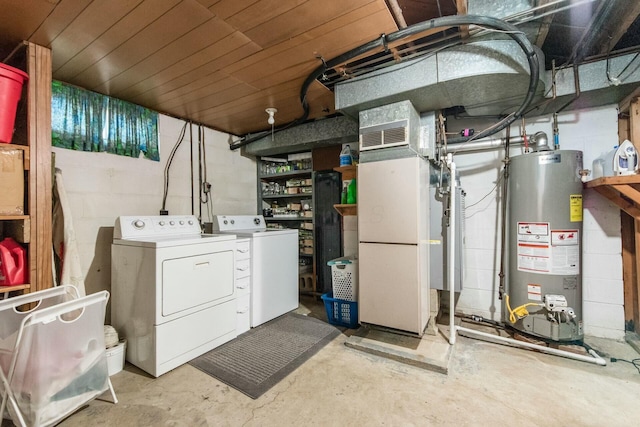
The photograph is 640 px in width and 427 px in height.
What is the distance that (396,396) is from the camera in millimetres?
1741

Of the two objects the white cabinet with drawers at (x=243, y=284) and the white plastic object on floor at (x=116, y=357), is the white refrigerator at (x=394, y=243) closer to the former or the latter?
the white cabinet with drawers at (x=243, y=284)

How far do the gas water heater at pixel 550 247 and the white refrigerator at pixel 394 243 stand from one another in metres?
0.82

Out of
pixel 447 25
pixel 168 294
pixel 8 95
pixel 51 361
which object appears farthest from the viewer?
pixel 168 294

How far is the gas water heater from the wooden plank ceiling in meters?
0.89

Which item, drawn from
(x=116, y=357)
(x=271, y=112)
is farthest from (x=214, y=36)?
(x=116, y=357)

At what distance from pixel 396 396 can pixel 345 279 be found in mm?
1144

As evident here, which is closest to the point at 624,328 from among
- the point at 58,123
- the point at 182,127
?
the point at 182,127

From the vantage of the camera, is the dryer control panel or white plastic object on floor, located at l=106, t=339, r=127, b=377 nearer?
white plastic object on floor, located at l=106, t=339, r=127, b=377

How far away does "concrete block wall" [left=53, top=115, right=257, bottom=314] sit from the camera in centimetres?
244

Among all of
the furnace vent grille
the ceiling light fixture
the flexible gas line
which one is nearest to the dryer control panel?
the ceiling light fixture

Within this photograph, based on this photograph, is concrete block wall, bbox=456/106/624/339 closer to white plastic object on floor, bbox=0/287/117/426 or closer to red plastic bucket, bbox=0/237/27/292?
white plastic object on floor, bbox=0/287/117/426

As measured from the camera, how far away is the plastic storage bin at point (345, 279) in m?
2.71

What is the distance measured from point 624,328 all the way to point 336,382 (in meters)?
2.50

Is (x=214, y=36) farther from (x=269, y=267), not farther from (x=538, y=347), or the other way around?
(x=538, y=347)
